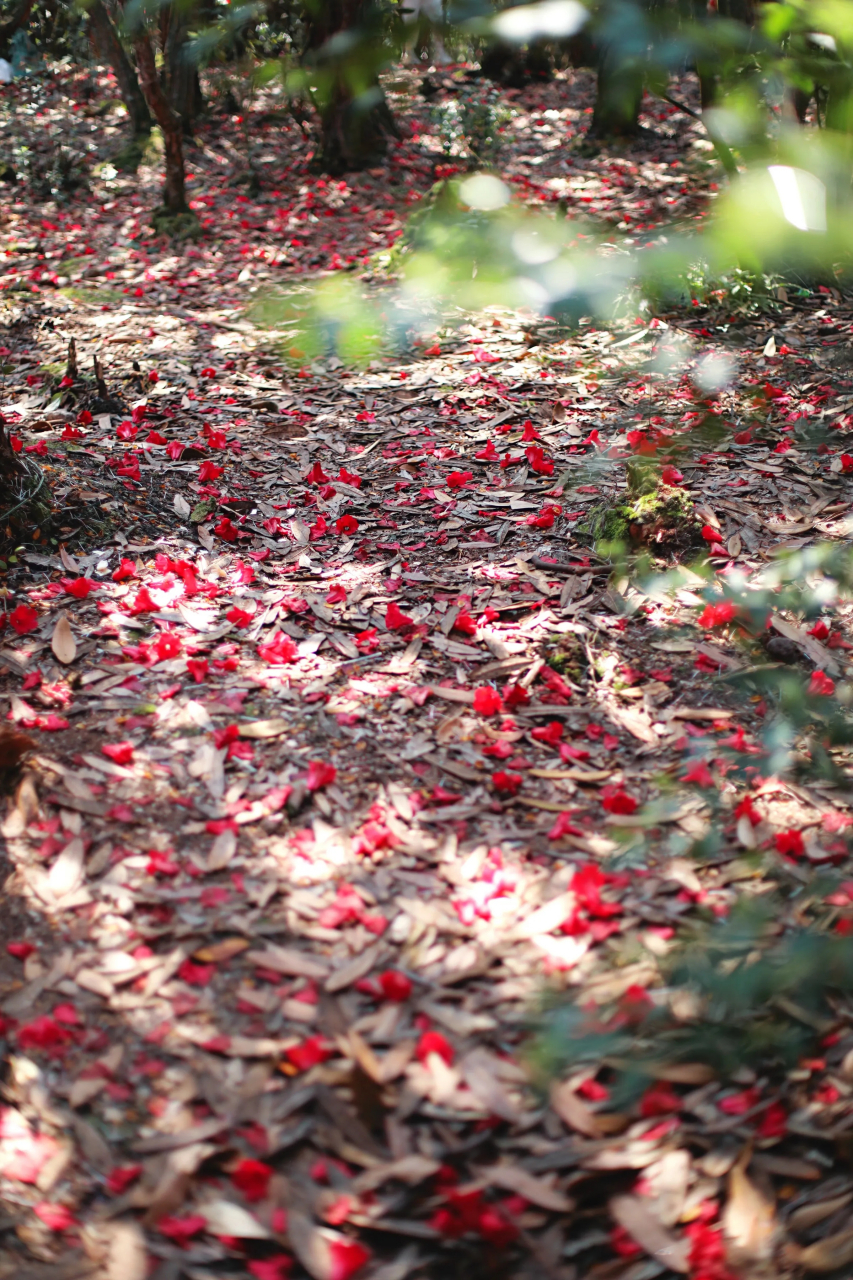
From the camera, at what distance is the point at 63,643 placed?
2.96m

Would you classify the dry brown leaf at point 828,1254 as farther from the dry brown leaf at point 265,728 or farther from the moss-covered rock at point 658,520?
the moss-covered rock at point 658,520

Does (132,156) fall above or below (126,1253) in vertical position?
above

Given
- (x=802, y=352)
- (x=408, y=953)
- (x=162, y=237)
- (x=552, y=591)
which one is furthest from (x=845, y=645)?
(x=162, y=237)

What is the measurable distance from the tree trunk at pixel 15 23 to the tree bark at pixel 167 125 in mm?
1808

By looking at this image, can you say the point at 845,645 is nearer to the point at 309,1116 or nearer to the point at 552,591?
the point at 552,591

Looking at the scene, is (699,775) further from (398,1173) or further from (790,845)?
(398,1173)

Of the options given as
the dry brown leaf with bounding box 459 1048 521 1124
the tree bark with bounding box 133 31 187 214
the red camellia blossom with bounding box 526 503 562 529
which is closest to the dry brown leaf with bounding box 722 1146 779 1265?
the dry brown leaf with bounding box 459 1048 521 1124

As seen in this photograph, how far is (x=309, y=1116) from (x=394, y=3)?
5.93 feet

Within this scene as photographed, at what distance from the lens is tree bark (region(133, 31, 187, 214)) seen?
6066mm

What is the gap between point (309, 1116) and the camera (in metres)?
1.77

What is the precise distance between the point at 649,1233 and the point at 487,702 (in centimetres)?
144

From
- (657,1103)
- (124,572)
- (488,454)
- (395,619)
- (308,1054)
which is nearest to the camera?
(657,1103)

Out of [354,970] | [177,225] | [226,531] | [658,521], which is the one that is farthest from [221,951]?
[177,225]

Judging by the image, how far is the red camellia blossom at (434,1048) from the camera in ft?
6.03
